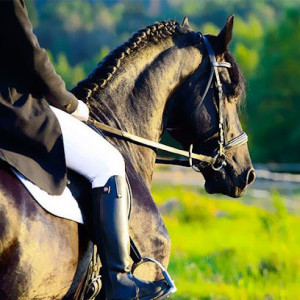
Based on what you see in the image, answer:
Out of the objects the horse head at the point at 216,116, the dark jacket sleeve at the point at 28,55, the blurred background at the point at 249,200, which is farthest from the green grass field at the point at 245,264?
the dark jacket sleeve at the point at 28,55

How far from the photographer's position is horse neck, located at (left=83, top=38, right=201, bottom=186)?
5465 millimetres

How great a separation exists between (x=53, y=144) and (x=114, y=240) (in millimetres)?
654

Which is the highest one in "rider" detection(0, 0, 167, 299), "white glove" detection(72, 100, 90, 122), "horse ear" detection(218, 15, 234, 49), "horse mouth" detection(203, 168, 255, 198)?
"horse ear" detection(218, 15, 234, 49)

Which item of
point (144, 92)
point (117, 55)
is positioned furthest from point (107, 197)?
point (117, 55)

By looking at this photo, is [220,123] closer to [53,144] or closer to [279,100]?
[53,144]

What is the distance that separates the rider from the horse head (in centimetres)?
103

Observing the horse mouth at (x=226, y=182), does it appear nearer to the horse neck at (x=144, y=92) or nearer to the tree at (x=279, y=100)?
the horse neck at (x=144, y=92)

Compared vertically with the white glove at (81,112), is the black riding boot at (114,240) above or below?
below

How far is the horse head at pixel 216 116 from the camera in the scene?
5684 millimetres

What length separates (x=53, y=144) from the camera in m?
4.54

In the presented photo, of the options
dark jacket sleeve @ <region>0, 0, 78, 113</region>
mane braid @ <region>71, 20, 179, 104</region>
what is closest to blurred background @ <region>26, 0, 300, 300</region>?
mane braid @ <region>71, 20, 179, 104</region>

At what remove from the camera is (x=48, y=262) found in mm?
4414

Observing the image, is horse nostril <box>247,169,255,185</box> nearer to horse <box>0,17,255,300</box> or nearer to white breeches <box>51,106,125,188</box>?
horse <box>0,17,255,300</box>

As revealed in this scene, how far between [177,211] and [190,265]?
8806mm
